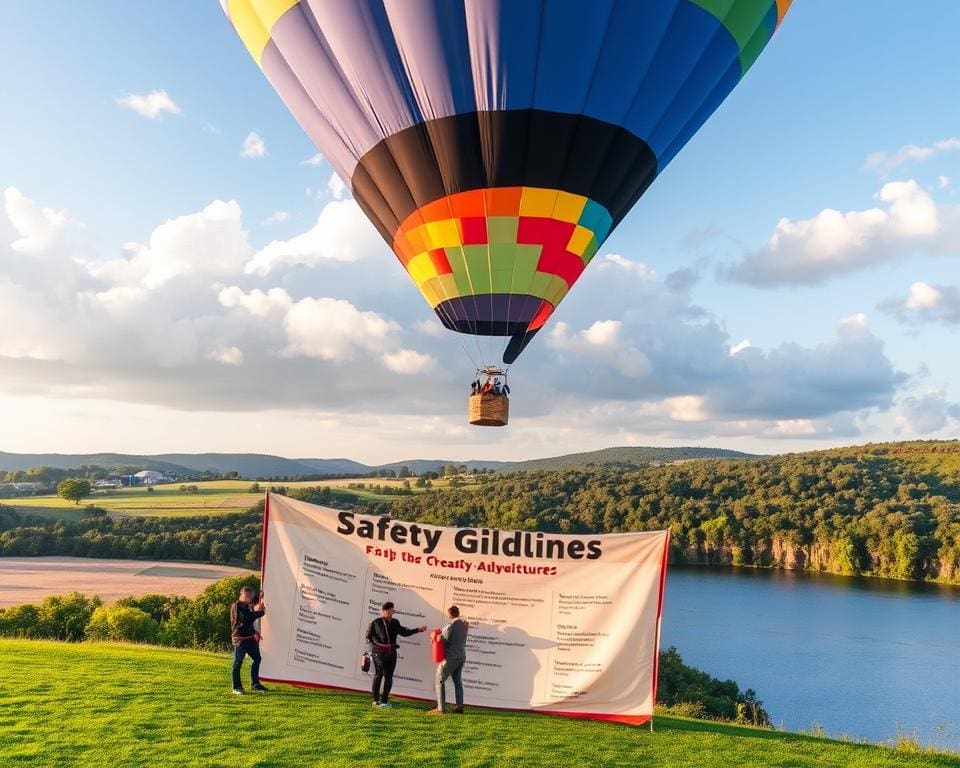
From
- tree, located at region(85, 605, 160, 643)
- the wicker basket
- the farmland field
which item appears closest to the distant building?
the farmland field

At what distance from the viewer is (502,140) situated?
1171 centimetres

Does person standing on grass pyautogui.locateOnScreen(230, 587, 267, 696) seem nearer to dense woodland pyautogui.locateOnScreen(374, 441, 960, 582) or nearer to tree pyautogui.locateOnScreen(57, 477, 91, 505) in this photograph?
dense woodland pyautogui.locateOnScreen(374, 441, 960, 582)

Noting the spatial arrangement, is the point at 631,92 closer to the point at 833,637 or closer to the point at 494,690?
the point at 494,690

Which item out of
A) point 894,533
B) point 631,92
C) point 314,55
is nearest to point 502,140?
point 631,92

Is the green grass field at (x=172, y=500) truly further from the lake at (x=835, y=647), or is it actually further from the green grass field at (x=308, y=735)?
the green grass field at (x=308, y=735)

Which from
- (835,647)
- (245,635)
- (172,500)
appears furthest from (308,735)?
(172,500)

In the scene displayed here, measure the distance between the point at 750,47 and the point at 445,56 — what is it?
6243 millimetres

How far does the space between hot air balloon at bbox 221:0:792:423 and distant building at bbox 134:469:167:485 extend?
129 metres

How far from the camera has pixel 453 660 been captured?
713cm

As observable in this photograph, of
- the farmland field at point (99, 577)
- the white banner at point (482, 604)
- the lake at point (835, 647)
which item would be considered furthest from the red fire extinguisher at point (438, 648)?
the farmland field at point (99, 577)

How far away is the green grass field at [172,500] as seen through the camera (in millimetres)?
90875

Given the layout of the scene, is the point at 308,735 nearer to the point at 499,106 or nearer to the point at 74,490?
the point at 499,106

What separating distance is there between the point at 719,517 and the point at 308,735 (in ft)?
289

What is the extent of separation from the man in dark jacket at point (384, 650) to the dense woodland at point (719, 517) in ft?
213
